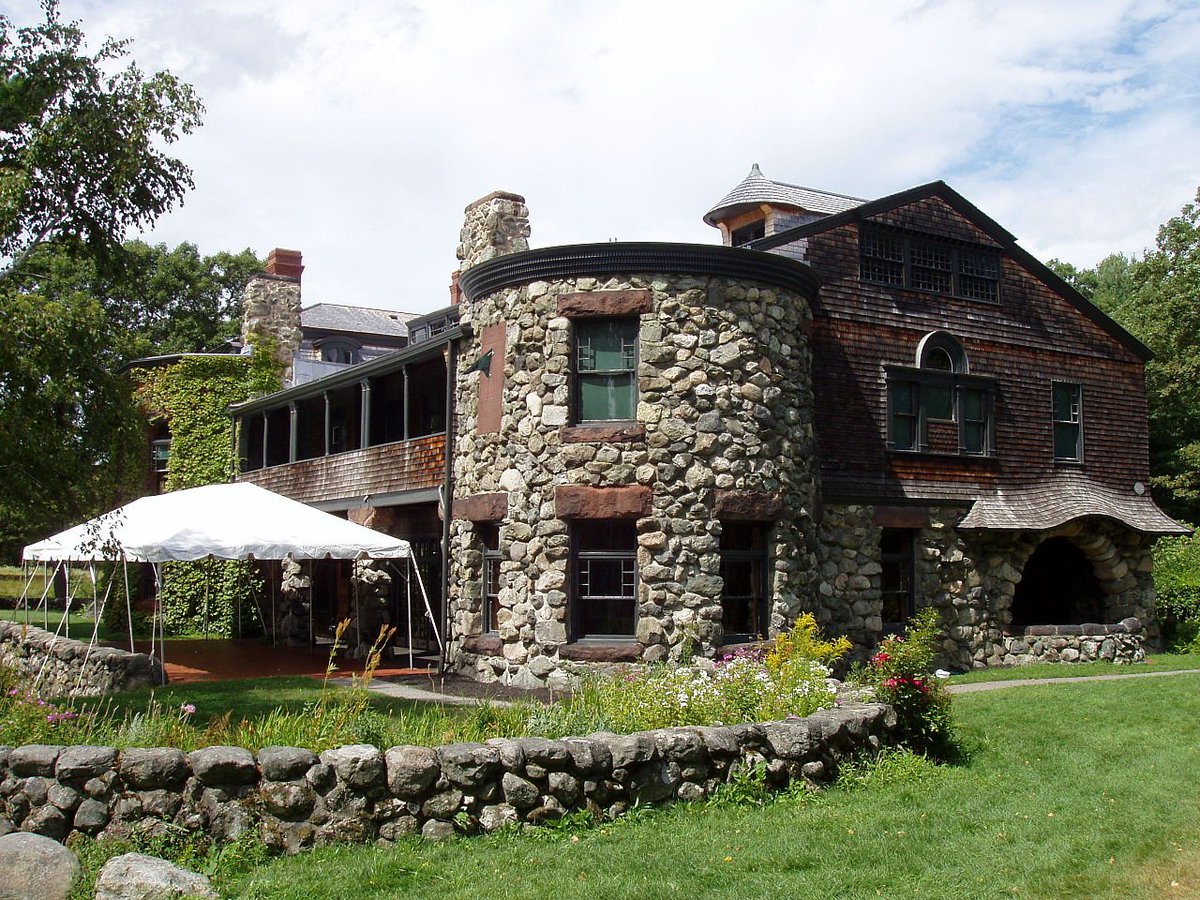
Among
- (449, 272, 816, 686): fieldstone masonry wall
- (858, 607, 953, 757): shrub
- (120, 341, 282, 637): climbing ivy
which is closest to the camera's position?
(858, 607, 953, 757): shrub

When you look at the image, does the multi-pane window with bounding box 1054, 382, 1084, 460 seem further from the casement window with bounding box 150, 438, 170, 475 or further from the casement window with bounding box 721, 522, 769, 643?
the casement window with bounding box 150, 438, 170, 475

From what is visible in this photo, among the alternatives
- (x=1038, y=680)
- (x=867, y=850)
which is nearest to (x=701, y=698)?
(x=867, y=850)

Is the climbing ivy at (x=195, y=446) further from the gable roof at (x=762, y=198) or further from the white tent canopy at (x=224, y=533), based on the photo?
the gable roof at (x=762, y=198)

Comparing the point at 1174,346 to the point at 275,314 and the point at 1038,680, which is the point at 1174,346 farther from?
the point at 275,314

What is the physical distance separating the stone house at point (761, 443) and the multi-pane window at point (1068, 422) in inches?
2.3

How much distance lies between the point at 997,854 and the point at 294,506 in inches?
492

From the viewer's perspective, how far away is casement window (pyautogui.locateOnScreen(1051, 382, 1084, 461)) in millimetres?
21281

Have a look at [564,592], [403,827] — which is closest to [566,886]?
[403,827]

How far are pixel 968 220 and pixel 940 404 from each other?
3564 mm

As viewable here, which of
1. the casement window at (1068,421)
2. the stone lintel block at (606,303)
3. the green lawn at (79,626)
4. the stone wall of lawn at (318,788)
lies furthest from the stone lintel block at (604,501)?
the casement window at (1068,421)

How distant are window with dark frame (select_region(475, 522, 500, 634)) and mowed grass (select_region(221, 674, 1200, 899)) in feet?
27.5

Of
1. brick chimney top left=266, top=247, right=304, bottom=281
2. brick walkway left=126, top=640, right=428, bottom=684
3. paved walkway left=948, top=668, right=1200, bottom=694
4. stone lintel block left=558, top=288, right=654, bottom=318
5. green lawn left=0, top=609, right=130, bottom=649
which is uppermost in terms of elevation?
brick chimney top left=266, top=247, right=304, bottom=281

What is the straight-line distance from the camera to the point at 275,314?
28516 millimetres

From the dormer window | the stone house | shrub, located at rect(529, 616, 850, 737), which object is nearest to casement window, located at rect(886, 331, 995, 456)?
the stone house
